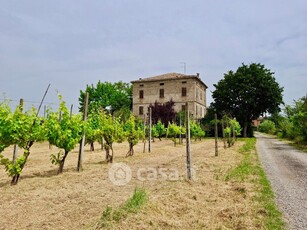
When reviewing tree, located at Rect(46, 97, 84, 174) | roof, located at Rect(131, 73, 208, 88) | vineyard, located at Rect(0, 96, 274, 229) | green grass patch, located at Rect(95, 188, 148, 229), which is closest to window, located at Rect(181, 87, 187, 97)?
roof, located at Rect(131, 73, 208, 88)

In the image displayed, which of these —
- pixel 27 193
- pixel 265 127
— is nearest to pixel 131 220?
pixel 27 193

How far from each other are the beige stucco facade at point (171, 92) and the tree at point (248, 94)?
518 cm

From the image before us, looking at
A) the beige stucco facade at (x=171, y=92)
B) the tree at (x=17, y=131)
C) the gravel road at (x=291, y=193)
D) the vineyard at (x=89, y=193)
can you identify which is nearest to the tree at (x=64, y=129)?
the vineyard at (x=89, y=193)

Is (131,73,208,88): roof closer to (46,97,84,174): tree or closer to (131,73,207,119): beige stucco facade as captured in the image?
(131,73,207,119): beige stucco facade

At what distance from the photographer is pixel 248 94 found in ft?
132

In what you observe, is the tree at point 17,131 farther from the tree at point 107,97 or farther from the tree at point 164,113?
the tree at point 107,97

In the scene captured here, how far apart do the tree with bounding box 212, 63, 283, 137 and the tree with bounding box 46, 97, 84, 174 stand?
108 ft

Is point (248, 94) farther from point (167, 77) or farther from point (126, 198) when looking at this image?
point (126, 198)

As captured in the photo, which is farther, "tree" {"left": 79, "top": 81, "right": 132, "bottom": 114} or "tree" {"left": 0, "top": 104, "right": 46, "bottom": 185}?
"tree" {"left": 79, "top": 81, "right": 132, "bottom": 114}

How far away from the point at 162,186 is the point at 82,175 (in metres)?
3.28

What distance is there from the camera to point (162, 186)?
726 centimetres

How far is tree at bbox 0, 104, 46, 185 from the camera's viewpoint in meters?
7.35

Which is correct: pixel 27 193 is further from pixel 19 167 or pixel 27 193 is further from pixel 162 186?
pixel 162 186

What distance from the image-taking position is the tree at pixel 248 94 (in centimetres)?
3994
